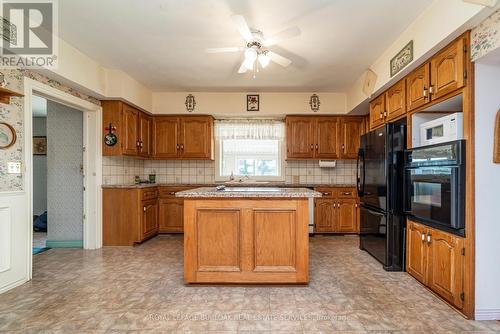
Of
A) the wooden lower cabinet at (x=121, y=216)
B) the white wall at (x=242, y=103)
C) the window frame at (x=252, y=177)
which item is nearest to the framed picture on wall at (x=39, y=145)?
the white wall at (x=242, y=103)

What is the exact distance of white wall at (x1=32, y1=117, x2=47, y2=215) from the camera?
19.8ft

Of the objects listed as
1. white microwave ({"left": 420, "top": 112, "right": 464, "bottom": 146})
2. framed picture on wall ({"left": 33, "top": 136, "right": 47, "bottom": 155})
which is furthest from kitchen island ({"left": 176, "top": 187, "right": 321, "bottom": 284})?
framed picture on wall ({"left": 33, "top": 136, "right": 47, "bottom": 155})

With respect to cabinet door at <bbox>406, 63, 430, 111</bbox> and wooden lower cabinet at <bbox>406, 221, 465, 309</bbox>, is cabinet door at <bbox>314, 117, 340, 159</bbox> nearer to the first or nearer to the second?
cabinet door at <bbox>406, 63, 430, 111</bbox>

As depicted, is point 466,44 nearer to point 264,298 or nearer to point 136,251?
point 264,298

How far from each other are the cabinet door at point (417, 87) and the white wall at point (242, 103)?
1.95m

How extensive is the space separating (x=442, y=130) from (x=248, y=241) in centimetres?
195

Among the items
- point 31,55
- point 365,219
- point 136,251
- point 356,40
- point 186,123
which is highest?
point 356,40

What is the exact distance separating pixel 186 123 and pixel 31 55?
2470mm

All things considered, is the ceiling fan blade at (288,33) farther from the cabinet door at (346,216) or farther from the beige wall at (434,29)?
the cabinet door at (346,216)

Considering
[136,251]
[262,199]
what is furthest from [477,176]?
[136,251]

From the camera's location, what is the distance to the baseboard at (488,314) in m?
1.95

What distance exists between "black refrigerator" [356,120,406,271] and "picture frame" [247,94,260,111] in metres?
2.09

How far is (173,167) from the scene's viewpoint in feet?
16.9

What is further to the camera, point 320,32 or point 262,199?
point 320,32
